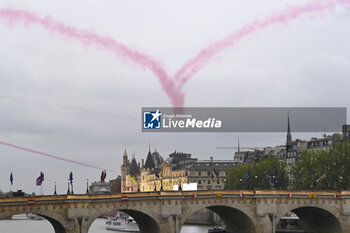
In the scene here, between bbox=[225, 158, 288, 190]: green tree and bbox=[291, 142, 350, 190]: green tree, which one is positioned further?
bbox=[225, 158, 288, 190]: green tree

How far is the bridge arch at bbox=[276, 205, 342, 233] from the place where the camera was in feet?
316

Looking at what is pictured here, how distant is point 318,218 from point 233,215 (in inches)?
705

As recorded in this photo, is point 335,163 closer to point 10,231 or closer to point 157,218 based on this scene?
point 157,218

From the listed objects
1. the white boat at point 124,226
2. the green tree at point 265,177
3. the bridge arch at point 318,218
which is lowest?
the white boat at point 124,226

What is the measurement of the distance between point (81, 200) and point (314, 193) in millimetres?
40999

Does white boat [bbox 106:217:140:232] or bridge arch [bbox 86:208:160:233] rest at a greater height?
bridge arch [bbox 86:208:160:233]

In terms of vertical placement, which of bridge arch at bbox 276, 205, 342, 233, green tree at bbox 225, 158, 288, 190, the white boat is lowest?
the white boat

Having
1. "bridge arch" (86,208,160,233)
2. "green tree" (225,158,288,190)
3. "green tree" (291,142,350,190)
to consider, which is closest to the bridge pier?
"bridge arch" (86,208,160,233)

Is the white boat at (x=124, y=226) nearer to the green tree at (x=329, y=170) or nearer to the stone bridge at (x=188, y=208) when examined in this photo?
the stone bridge at (x=188, y=208)

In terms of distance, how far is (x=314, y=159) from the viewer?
123500 mm

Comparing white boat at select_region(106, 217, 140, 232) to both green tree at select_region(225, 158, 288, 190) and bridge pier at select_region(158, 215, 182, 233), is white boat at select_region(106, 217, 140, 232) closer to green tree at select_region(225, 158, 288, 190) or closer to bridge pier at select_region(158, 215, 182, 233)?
green tree at select_region(225, 158, 288, 190)

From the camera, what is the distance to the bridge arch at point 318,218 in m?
96.4

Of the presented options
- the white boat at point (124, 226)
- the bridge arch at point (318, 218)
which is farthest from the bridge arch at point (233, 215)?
the white boat at point (124, 226)

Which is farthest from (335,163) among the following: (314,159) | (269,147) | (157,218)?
(269,147)
